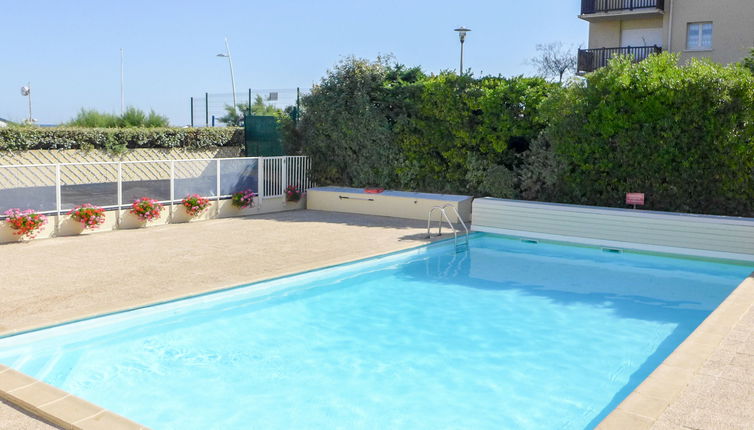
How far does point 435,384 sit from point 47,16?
154 ft

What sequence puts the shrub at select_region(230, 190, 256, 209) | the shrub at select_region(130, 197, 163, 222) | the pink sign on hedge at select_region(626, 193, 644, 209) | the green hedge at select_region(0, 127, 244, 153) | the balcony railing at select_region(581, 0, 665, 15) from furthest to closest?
the balcony railing at select_region(581, 0, 665, 15) < the green hedge at select_region(0, 127, 244, 153) < the shrub at select_region(230, 190, 256, 209) < the shrub at select_region(130, 197, 163, 222) < the pink sign on hedge at select_region(626, 193, 644, 209)

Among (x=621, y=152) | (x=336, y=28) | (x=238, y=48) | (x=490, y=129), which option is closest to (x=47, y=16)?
(x=238, y=48)

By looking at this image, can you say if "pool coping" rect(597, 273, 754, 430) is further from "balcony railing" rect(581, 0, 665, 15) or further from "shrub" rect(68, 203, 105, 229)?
"balcony railing" rect(581, 0, 665, 15)

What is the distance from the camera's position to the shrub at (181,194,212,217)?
14.8 meters

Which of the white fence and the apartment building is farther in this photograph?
the apartment building

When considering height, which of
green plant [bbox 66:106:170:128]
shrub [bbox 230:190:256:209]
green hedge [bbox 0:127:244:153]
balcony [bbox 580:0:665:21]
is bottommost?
shrub [bbox 230:190:256:209]

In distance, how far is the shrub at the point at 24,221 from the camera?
11.8 meters

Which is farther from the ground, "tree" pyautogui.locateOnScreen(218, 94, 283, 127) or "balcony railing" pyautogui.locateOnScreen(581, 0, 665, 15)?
"balcony railing" pyautogui.locateOnScreen(581, 0, 665, 15)

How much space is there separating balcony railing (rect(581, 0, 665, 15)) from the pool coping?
1950cm

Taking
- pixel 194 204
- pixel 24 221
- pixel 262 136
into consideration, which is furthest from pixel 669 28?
pixel 24 221

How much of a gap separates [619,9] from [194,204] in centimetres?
1807

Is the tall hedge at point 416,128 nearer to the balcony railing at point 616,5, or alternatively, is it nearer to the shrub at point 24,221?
the shrub at point 24,221

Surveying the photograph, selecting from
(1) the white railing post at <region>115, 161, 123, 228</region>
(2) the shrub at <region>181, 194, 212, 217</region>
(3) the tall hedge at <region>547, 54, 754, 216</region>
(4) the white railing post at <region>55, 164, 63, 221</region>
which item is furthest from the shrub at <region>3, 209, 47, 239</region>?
(3) the tall hedge at <region>547, 54, 754, 216</region>

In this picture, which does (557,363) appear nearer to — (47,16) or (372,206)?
(372,206)
